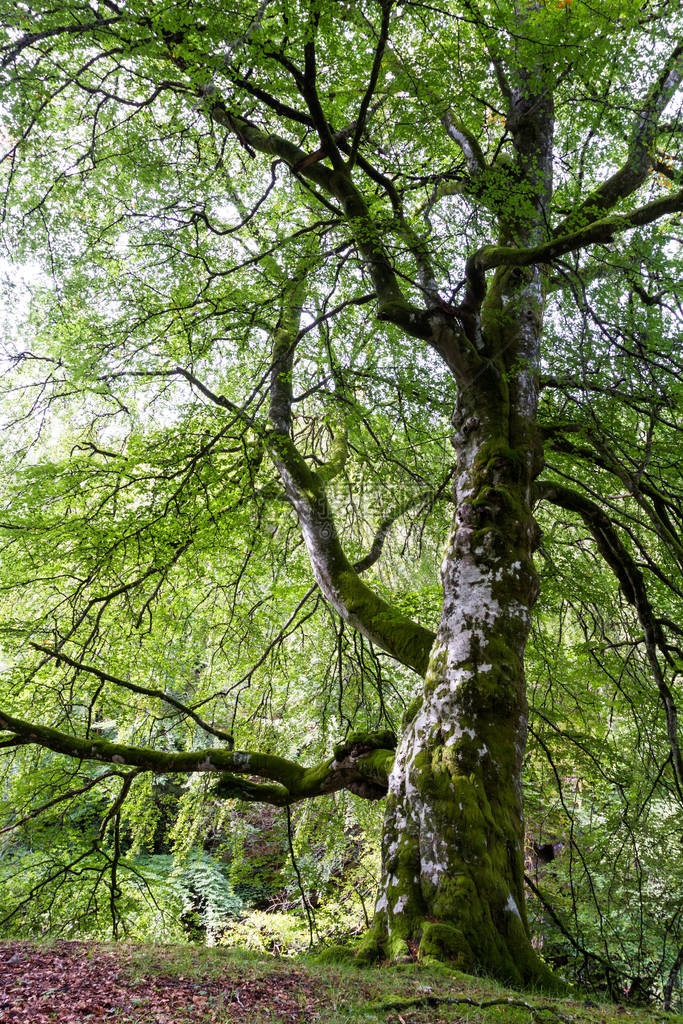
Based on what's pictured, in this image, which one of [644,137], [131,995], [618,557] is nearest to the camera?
[131,995]

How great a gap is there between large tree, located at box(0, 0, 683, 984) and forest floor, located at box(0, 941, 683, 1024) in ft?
1.71

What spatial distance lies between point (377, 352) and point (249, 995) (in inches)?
216

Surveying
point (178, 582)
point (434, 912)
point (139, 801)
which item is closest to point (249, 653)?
point (178, 582)

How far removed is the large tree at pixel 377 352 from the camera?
304 centimetres

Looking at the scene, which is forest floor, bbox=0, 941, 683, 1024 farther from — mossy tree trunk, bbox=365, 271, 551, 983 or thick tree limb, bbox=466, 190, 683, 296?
thick tree limb, bbox=466, 190, 683, 296

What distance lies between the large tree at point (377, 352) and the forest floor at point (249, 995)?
0.52 metres

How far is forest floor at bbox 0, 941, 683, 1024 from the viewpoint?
168cm

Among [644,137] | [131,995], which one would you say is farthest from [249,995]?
[644,137]

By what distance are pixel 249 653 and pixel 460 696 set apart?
3.34 metres

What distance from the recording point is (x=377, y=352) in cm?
620

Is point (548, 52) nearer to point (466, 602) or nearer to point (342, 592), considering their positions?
point (466, 602)

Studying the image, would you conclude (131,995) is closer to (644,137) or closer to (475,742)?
(475,742)

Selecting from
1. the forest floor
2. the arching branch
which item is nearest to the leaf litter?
the forest floor

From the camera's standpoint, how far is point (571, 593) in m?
5.58
